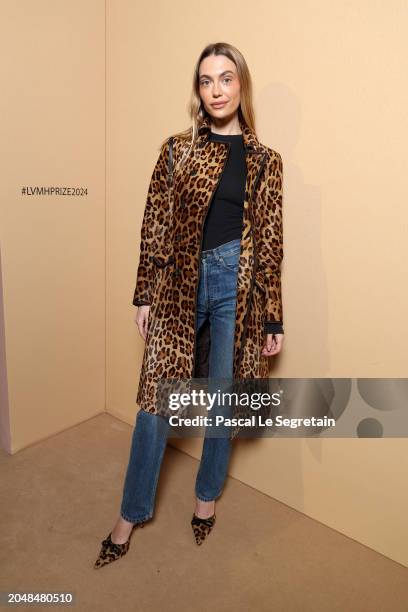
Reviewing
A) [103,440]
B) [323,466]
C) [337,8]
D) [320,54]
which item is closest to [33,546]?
[103,440]

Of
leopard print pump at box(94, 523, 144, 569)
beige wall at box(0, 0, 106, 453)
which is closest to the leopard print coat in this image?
leopard print pump at box(94, 523, 144, 569)

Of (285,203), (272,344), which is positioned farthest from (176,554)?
(285,203)

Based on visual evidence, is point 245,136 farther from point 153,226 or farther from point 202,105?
point 153,226

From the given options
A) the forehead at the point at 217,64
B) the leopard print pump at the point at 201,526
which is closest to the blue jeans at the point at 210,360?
the leopard print pump at the point at 201,526

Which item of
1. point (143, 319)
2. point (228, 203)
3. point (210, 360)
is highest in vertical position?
point (228, 203)

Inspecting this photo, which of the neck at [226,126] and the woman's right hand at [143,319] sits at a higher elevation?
the neck at [226,126]

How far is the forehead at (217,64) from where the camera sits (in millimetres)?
1816

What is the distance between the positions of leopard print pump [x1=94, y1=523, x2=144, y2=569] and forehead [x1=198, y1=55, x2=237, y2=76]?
1.72 m

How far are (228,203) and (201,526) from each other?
128 cm

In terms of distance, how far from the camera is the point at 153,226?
2.00m

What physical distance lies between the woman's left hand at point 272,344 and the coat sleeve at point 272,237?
7cm

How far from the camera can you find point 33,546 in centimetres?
202

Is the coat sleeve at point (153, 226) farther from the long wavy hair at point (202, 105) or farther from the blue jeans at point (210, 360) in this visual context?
the blue jeans at point (210, 360)

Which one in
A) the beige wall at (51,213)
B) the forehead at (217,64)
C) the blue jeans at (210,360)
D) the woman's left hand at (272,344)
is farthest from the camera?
the beige wall at (51,213)
